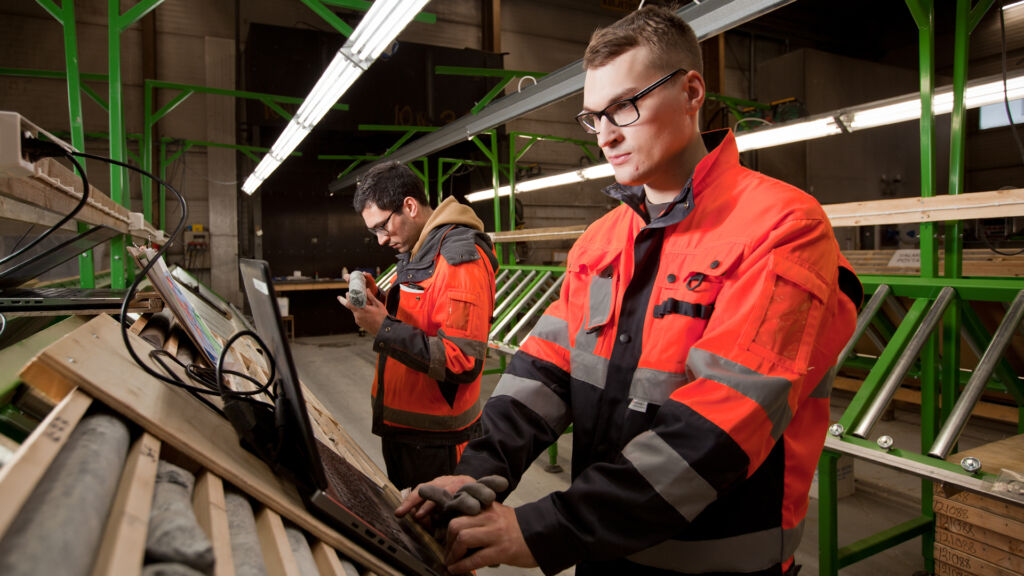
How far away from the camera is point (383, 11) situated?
2418 mm

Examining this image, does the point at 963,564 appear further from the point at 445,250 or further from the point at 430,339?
the point at 445,250

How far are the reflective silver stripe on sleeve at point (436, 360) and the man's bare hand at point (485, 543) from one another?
3.39ft

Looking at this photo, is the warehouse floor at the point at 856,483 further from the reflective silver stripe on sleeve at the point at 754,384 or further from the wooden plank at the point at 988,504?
the reflective silver stripe on sleeve at the point at 754,384

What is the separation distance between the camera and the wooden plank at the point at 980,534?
5.75 feet

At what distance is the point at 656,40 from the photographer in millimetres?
1035

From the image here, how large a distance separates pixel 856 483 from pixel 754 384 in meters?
3.72

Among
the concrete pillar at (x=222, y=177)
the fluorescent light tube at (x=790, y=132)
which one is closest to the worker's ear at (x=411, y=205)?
the fluorescent light tube at (x=790, y=132)

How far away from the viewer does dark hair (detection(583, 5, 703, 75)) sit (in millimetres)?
1033

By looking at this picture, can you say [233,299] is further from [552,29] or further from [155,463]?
[155,463]

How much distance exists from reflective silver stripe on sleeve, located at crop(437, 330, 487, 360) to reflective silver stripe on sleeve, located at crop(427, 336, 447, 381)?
0.05 meters

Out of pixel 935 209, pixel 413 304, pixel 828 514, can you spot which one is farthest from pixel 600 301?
pixel 935 209

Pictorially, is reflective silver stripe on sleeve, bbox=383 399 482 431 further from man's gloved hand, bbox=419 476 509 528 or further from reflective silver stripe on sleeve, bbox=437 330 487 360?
man's gloved hand, bbox=419 476 509 528

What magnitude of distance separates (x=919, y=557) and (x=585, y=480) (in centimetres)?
303

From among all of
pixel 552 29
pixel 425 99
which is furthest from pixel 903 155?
pixel 425 99
